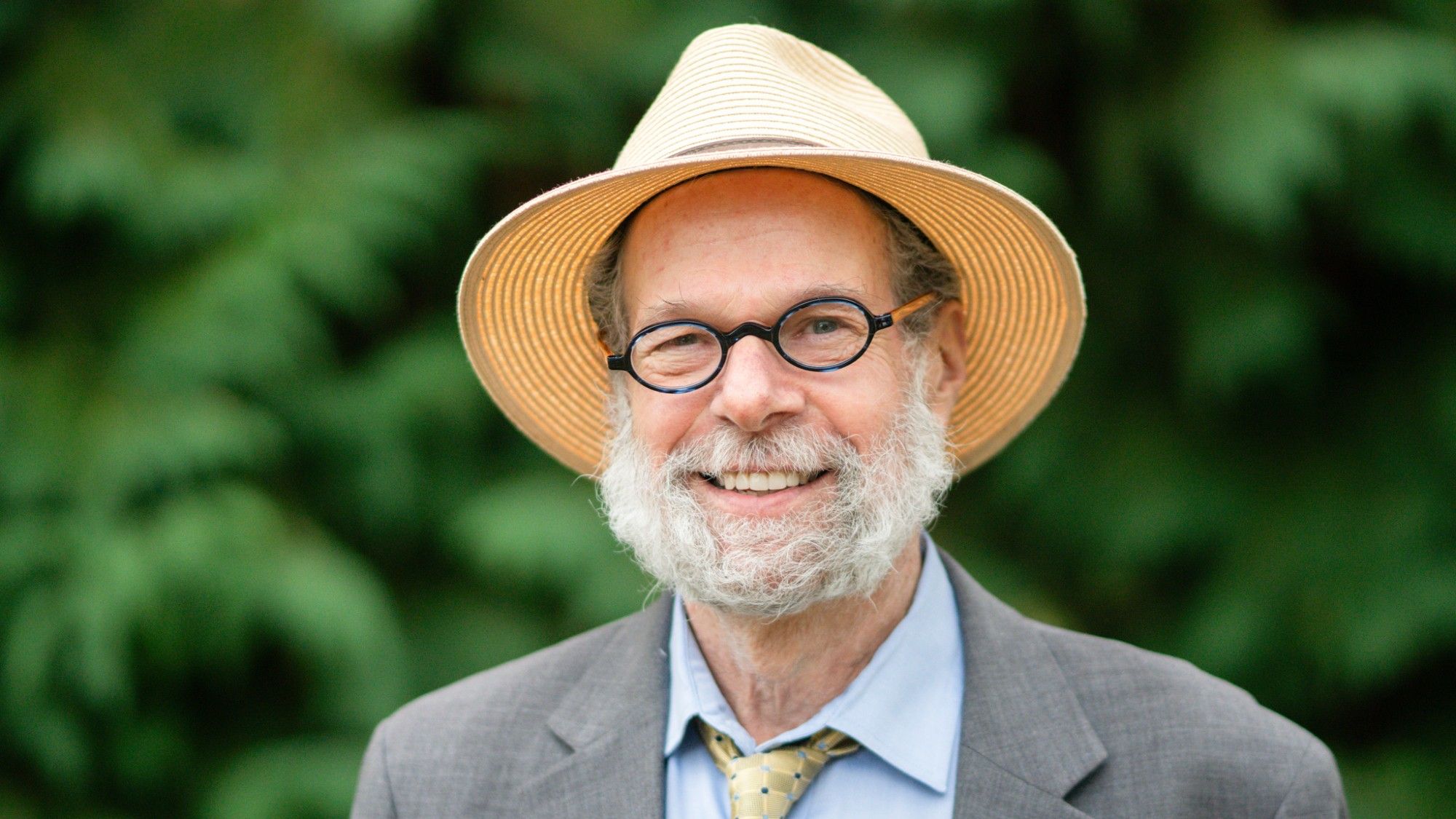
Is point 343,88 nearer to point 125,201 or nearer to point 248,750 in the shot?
point 125,201

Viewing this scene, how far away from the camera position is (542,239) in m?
2.46

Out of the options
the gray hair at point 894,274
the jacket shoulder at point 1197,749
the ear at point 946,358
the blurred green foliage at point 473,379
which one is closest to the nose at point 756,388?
the gray hair at point 894,274

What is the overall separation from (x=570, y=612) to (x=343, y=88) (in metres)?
2.01

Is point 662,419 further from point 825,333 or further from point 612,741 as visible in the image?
point 612,741

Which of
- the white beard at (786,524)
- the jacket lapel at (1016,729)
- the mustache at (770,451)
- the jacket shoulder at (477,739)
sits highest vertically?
the mustache at (770,451)

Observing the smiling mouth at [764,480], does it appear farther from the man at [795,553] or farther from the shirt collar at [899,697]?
the shirt collar at [899,697]

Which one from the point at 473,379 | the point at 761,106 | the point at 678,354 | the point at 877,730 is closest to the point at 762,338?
the point at 678,354

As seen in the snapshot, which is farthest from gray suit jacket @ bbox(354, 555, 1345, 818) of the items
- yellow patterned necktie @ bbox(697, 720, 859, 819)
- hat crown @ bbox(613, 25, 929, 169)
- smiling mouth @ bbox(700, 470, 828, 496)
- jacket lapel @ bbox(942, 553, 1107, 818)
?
hat crown @ bbox(613, 25, 929, 169)

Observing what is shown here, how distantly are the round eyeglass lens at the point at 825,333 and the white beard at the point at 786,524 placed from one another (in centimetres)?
14

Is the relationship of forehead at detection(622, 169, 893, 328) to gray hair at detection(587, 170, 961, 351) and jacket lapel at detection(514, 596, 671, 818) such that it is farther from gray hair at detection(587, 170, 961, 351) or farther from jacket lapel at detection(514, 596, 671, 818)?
jacket lapel at detection(514, 596, 671, 818)

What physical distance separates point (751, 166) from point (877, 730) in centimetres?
102

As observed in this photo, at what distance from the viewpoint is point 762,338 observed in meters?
2.19

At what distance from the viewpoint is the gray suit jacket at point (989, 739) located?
2113mm

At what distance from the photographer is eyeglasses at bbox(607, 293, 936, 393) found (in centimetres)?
220
